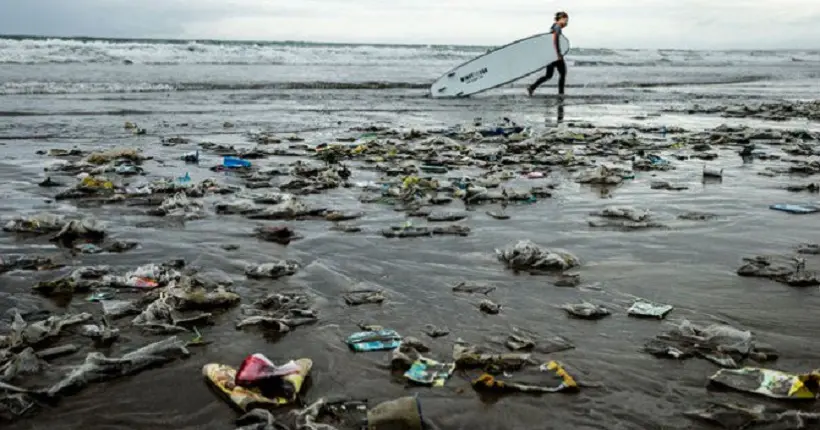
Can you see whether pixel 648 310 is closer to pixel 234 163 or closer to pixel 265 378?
pixel 265 378

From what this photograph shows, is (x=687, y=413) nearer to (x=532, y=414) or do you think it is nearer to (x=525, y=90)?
(x=532, y=414)

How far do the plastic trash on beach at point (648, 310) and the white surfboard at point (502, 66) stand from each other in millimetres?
16819

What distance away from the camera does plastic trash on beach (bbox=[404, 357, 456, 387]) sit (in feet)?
10.1

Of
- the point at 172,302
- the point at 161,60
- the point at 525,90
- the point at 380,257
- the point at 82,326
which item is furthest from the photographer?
the point at 161,60

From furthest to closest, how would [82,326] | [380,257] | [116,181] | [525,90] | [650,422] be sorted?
[525,90], [116,181], [380,257], [82,326], [650,422]

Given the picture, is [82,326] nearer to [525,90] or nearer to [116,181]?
[116,181]

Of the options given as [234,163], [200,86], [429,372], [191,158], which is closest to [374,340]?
[429,372]

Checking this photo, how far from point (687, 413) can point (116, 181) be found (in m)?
6.78

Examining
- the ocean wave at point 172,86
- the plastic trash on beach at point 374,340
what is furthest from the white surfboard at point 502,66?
the plastic trash on beach at point 374,340

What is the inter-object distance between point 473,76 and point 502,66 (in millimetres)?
913

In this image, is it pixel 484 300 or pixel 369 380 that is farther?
pixel 484 300

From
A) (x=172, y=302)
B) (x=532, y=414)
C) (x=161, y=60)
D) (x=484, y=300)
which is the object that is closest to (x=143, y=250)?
(x=172, y=302)

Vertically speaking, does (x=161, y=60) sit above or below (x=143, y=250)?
above

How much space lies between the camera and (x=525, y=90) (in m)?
24.7
